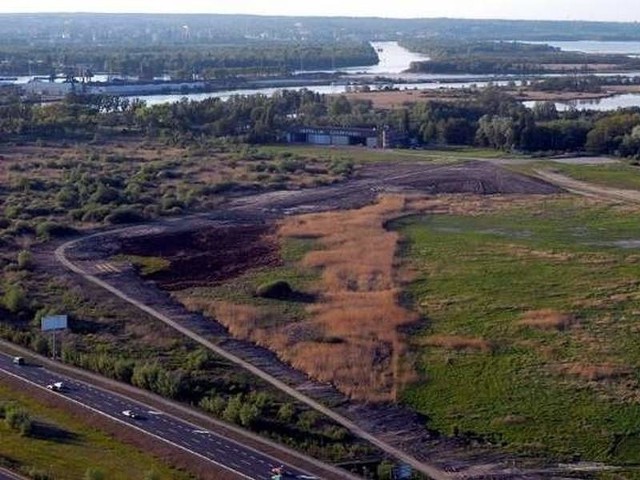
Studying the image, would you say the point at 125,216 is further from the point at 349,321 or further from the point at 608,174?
the point at 608,174

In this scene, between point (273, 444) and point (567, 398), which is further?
point (567, 398)

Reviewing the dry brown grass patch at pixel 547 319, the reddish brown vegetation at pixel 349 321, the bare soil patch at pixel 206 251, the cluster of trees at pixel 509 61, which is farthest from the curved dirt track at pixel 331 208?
the cluster of trees at pixel 509 61

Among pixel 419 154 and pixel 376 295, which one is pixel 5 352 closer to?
pixel 376 295

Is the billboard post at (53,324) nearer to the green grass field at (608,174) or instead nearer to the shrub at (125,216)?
the shrub at (125,216)

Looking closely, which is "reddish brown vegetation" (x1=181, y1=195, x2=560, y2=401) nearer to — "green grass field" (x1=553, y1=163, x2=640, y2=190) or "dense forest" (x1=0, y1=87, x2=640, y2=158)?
"green grass field" (x1=553, y1=163, x2=640, y2=190)

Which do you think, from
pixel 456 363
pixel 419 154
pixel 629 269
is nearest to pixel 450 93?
pixel 419 154
